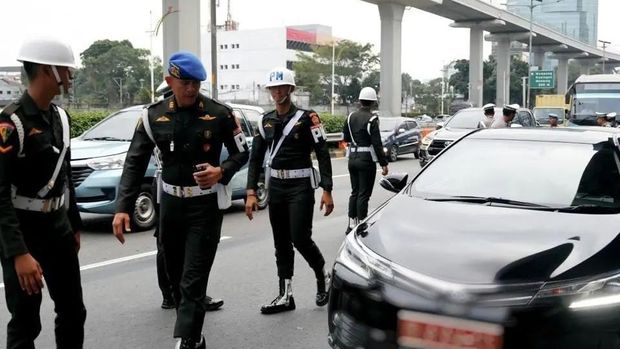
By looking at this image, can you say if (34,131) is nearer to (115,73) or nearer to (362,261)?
(362,261)

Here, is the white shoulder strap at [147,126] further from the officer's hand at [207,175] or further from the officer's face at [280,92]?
the officer's face at [280,92]

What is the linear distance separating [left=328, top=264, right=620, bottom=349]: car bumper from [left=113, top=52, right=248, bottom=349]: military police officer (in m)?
1.02

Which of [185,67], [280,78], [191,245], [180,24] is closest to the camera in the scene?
[185,67]

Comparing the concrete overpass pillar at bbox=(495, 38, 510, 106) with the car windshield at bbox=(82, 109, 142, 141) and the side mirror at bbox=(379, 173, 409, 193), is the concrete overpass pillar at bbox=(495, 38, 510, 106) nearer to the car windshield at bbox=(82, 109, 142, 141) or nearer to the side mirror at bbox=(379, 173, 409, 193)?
the car windshield at bbox=(82, 109, 142, 141)

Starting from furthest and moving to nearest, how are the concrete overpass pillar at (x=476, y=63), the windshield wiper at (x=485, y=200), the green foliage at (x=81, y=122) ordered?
1. the concrete overpass pillar at (x=476, y=63)
2. the green foliage at (x=81, y=122)
3. the windshield wiper at (x=485, y=200)

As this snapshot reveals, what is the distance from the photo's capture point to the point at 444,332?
116 inches

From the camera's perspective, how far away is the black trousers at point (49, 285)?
3.35m

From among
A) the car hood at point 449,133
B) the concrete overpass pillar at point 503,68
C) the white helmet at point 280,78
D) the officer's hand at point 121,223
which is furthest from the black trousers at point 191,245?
the concrete overpass pillar at point 503,68

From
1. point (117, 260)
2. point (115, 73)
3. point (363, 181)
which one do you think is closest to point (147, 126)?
point (117, 260)

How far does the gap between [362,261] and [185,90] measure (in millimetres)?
1534

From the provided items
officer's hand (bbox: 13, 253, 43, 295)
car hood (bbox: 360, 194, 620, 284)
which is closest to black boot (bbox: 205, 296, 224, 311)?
car hood (bbox: 360, 194, 620, 284)

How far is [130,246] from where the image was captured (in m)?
8.01

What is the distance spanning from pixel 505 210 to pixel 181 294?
1.98 metres

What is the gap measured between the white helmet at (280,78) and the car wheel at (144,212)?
4.12 meters
